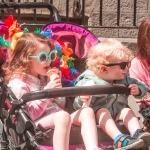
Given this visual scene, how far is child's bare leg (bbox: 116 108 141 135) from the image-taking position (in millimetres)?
4340

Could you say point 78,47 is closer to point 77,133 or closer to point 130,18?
point 77,133

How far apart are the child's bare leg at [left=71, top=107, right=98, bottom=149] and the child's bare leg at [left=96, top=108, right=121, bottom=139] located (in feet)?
0.42

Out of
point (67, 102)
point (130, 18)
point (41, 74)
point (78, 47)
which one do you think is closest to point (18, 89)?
point (41, 74)

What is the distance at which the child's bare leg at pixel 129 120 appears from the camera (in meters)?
4.34

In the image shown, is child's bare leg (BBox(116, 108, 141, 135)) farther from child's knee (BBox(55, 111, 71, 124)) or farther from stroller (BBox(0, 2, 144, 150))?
child's knee (BBox(55, 111, 71, 124))

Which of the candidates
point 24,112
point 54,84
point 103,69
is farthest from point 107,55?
point 24,112

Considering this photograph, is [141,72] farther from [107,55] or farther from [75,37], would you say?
[107,55]

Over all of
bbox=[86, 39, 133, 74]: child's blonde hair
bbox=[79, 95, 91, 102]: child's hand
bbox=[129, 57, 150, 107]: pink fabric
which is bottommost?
bbox=[79, 95, 91, 102]: child's hand

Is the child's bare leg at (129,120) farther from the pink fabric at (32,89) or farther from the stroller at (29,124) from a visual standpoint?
the pink fabric at (32,89)

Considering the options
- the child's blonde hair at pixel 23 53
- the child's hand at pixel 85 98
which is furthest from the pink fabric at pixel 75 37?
the child's hand at pixel 85 98

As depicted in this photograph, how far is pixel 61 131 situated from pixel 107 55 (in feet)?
2.73

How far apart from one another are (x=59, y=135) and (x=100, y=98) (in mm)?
736

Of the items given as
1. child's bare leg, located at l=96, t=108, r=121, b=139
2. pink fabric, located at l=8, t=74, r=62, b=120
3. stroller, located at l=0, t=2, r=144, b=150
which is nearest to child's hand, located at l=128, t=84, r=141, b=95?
stroller, located at l=0, t=2, r=144, b=150

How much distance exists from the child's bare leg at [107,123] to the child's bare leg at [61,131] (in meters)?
0.30
